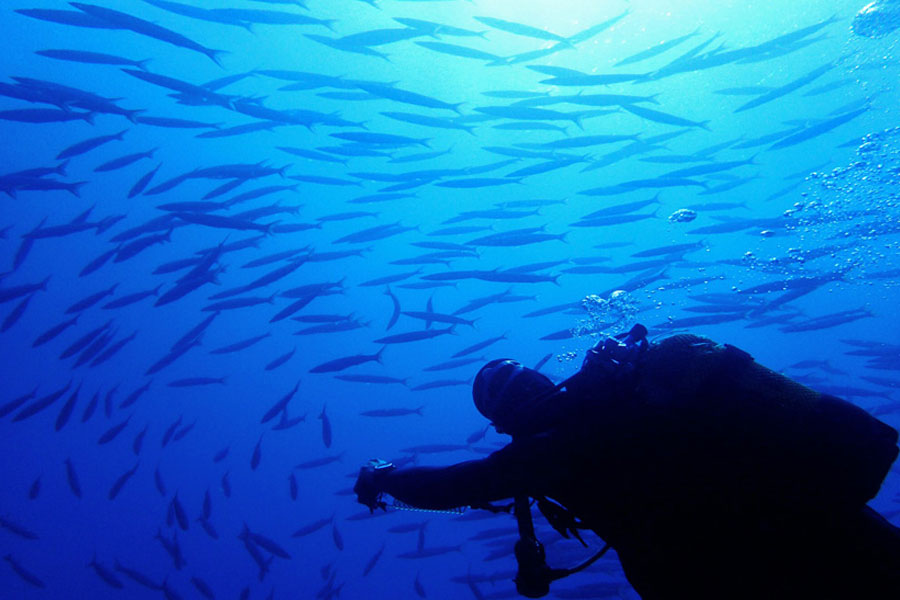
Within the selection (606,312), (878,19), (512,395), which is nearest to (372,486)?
(512,395)

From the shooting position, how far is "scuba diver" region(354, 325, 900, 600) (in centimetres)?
147

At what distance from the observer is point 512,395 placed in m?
2.14

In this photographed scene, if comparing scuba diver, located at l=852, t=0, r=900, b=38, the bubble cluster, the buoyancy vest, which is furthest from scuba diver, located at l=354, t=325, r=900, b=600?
scuba diver, located at l=852, t=0, r=900, b=38

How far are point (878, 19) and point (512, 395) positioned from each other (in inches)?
668

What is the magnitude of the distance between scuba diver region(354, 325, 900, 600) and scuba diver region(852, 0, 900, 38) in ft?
50.5

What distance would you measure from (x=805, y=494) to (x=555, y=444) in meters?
0.71

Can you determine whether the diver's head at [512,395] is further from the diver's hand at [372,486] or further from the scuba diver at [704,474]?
the diver's hand at [372,486]

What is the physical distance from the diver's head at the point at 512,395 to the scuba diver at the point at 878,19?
1538cm

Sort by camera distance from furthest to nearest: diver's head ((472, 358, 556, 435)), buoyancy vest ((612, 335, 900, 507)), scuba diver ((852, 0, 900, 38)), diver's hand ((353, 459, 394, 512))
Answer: scuba diver ((852, 0, 900, 38))
diver's hand ((353, 459, 394, 512))
diver's head ((472, 358, 556, 435))
buoyancy vest ((612, 335, 900, 507))

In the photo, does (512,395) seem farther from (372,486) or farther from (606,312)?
(606,312)

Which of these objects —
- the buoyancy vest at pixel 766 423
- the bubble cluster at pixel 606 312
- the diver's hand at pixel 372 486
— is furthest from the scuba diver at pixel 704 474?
the bubble cluster at pixel 606 312

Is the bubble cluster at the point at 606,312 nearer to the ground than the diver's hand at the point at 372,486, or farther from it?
nearer to the ground

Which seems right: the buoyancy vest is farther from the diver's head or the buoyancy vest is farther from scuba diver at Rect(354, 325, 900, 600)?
the diver's head

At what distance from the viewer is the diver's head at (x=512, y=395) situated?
6.47 ft
